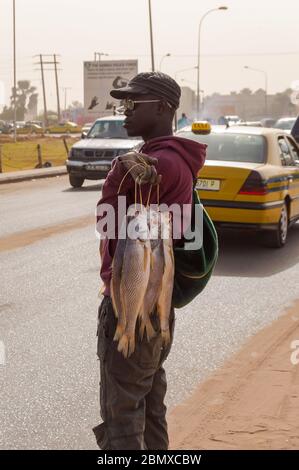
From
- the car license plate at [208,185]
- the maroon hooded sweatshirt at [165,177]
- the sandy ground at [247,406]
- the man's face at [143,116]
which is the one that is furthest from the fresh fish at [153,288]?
the car license plate at [208,185]

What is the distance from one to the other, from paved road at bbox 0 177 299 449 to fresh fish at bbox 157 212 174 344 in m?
1.65

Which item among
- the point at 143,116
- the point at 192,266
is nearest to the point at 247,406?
the point at 192,266

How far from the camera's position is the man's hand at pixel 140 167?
123 inches

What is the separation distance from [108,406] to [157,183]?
864mm

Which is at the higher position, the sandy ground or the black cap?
the black cap

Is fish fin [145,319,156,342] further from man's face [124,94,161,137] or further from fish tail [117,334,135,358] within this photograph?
man's face [124,94,161,137]

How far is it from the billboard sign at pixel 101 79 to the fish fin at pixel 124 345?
53049 mm

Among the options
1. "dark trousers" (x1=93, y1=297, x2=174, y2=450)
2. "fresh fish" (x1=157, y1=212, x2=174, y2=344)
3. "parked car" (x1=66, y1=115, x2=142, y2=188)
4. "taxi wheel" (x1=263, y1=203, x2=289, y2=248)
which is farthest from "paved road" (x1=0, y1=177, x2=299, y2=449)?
"parked car" (x1=66, y1=115, x2=142, y2=188)

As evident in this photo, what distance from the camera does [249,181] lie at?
11.4 meters

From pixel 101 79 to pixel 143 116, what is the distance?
178 feet

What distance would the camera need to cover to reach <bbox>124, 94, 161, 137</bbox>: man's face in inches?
134

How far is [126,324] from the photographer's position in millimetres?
3205
